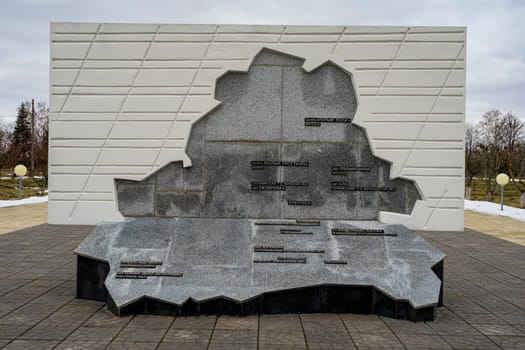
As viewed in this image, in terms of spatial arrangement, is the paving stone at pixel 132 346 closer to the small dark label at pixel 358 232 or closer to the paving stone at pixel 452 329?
the small dark label at pixel 358 232

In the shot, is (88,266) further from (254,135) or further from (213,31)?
(213,31)

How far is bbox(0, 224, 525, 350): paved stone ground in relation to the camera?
15.1 feet

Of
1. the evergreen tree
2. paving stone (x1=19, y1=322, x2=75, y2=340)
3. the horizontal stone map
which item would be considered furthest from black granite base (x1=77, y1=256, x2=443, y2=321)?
the evergreen tree

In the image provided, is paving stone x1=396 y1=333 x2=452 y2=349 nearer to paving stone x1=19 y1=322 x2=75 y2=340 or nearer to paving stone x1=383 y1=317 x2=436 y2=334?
paving stone x1=383 y1=317 x2=436 y2=334

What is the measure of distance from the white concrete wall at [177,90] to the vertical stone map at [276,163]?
2.59m

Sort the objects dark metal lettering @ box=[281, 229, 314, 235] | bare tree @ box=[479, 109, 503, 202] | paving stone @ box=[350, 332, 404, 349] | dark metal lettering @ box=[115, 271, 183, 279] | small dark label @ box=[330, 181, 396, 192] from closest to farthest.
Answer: paving stone @ box=[350, 332, 404, 349] < dark metal lettering @ box=[115, 271, 183, 279] < dark metal lettering @ box=[281, 229, 314, 235] < small dark label @ box=[330, 181, 396, 192] < bare tree @ box=[479, 109, 503, 202]

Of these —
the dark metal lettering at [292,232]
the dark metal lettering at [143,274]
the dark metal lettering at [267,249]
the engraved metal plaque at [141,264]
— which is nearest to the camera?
the dark metal lettering at [143,274]

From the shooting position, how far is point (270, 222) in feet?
21.3

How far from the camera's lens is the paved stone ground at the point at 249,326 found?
4617 millimetres

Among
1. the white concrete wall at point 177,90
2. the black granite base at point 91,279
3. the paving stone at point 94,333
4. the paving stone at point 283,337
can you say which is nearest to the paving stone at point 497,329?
the paving stone at point 283,337

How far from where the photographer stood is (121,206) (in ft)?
23.2

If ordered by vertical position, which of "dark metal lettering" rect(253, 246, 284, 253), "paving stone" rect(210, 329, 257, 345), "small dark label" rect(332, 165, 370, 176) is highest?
"small dark label" rect(332, 165, 370, 176)

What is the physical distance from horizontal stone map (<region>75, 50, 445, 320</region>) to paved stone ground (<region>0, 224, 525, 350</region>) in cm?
25

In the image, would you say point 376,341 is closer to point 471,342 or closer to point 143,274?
point 471,342
